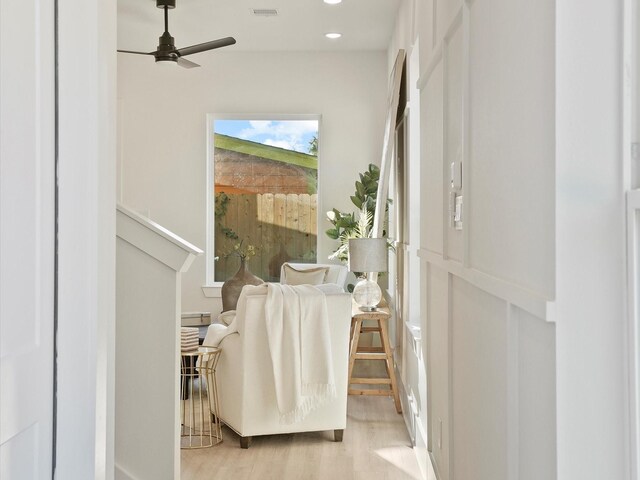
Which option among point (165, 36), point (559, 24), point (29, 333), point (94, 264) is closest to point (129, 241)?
point (94, 264)

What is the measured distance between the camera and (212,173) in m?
7.79

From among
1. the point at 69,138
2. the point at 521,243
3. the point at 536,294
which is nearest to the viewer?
the point at 536,294

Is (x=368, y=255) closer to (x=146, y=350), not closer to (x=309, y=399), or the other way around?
(x=309, y=399)

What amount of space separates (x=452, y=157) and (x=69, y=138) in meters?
1.31

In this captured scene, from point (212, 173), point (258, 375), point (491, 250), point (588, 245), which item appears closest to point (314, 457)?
point (258, 375)

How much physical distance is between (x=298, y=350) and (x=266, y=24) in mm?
3604

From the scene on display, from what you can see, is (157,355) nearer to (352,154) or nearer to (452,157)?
(452,157)

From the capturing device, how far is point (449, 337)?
253 centimetres

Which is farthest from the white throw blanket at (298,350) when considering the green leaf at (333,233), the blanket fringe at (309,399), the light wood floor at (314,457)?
the green leaf at (333,233)

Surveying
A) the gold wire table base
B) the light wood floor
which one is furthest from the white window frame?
the light wood floor

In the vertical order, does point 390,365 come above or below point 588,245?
below

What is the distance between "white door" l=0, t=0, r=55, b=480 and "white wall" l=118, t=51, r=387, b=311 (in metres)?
6.08

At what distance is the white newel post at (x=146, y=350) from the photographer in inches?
113

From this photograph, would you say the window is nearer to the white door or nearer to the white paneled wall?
the white paneled wall
